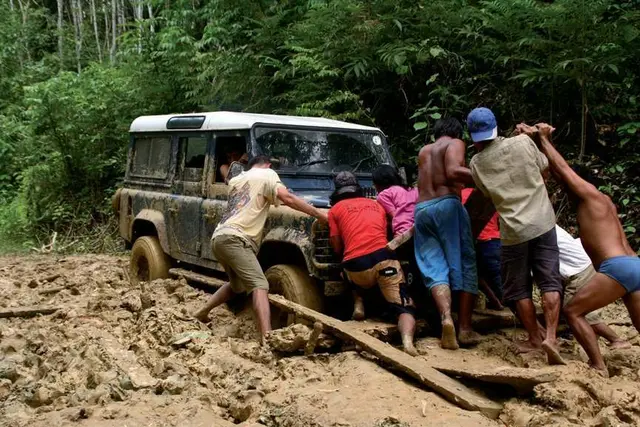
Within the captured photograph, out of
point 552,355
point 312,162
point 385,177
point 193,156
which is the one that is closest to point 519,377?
point 552,355

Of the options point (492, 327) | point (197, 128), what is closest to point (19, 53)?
point (197, 128)

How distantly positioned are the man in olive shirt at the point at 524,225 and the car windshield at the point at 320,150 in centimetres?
189

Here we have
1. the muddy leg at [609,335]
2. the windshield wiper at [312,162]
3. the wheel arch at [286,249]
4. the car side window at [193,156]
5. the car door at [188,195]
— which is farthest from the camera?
the car side window at [193,156]

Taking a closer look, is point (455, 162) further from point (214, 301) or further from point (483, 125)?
point (214, 301)

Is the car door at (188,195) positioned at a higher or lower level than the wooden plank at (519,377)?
higher

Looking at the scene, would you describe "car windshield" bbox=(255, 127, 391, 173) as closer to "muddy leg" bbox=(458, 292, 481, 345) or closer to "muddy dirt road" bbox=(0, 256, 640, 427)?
"muddy dirt road" bbox=(0, 256, 640, 427)

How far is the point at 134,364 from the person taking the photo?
4523 millimetres

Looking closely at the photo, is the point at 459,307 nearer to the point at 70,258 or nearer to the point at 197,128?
the point at 197,128

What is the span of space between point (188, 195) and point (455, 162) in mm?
2892

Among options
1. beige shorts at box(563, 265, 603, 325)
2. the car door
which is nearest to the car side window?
the car door

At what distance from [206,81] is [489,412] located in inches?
341

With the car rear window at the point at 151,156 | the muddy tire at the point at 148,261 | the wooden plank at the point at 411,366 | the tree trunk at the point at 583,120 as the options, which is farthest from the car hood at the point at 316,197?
the tree trunk at the point at 583,120

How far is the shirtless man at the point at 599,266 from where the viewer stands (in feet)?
12.6

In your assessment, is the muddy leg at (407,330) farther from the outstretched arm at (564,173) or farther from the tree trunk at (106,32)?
the tree trunk at (106,32)
